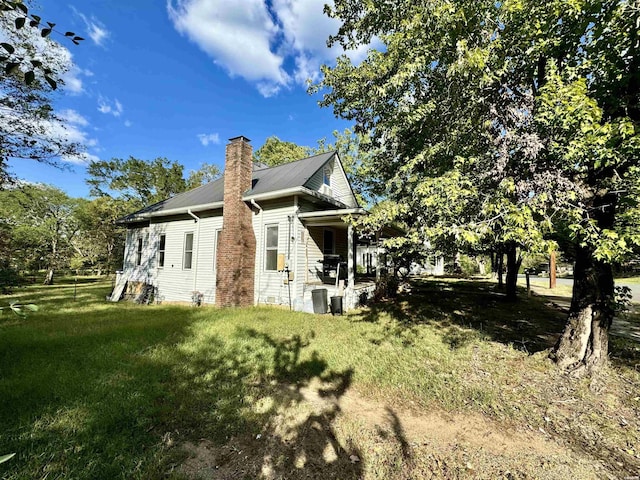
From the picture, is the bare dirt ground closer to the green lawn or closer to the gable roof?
the green lawn

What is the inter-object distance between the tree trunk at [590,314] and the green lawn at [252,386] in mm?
311

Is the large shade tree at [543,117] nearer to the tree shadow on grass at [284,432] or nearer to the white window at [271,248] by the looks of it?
the tree shadow on grass at [284,432]

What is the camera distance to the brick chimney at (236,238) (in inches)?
381

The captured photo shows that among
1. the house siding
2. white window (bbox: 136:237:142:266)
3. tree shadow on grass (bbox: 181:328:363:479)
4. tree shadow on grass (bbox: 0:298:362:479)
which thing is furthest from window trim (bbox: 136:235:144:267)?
tree shadow on grass (bbox: 181:328:363:479)

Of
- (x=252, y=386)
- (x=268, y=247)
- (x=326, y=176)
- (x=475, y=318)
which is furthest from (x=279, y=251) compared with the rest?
(x=475, y=318)

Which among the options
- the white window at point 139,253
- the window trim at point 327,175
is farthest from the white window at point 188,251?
the window trim at point 327,175

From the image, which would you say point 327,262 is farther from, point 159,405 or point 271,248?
point 159,405

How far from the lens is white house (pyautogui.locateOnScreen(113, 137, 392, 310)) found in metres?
9.58

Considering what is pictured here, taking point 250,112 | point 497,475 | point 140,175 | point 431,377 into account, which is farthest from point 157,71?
point 140,175

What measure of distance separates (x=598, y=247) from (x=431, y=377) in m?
2.84

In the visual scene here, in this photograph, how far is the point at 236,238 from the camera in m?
9.87

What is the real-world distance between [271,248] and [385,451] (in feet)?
25.4

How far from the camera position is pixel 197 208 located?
11.3 meters

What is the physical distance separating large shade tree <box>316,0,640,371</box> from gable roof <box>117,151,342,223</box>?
4.89 meters
